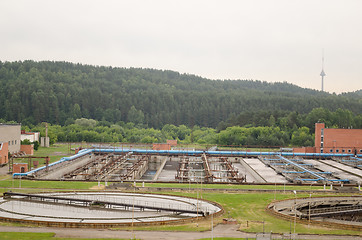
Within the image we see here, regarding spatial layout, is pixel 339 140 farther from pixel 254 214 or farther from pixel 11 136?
pixel 11 136

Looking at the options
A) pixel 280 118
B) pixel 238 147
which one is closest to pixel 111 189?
pixel 238 147

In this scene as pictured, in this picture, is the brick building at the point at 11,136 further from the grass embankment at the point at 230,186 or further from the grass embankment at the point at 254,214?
the grass embankment at the point at 254,214

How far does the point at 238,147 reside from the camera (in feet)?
338

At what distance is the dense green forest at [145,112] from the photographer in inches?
4359

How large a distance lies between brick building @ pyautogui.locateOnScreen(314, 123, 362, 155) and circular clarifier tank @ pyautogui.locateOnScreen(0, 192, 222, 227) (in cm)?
4613

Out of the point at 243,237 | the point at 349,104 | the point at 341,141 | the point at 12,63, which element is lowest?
the point at 243,237

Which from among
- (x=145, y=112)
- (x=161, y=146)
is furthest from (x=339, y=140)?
(x=145, y=112)

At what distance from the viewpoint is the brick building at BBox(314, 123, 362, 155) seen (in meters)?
76.6

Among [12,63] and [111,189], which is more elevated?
[12,63]

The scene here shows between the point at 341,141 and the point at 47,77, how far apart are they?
125155 millimetres

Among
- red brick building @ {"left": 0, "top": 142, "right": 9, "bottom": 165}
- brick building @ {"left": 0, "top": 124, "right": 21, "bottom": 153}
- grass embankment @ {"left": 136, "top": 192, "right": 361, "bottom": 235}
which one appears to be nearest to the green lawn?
grass embankment @ {"left": 136, "top": 192, "right": 361, "bottom": 235}

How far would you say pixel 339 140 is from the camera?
7675 centimetres

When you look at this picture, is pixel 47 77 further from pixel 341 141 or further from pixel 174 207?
pixel 174 207

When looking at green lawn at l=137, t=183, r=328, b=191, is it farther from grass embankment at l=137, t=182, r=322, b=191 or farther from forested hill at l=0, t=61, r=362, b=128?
forested hill at l=0, t=61, r=362, b=128
